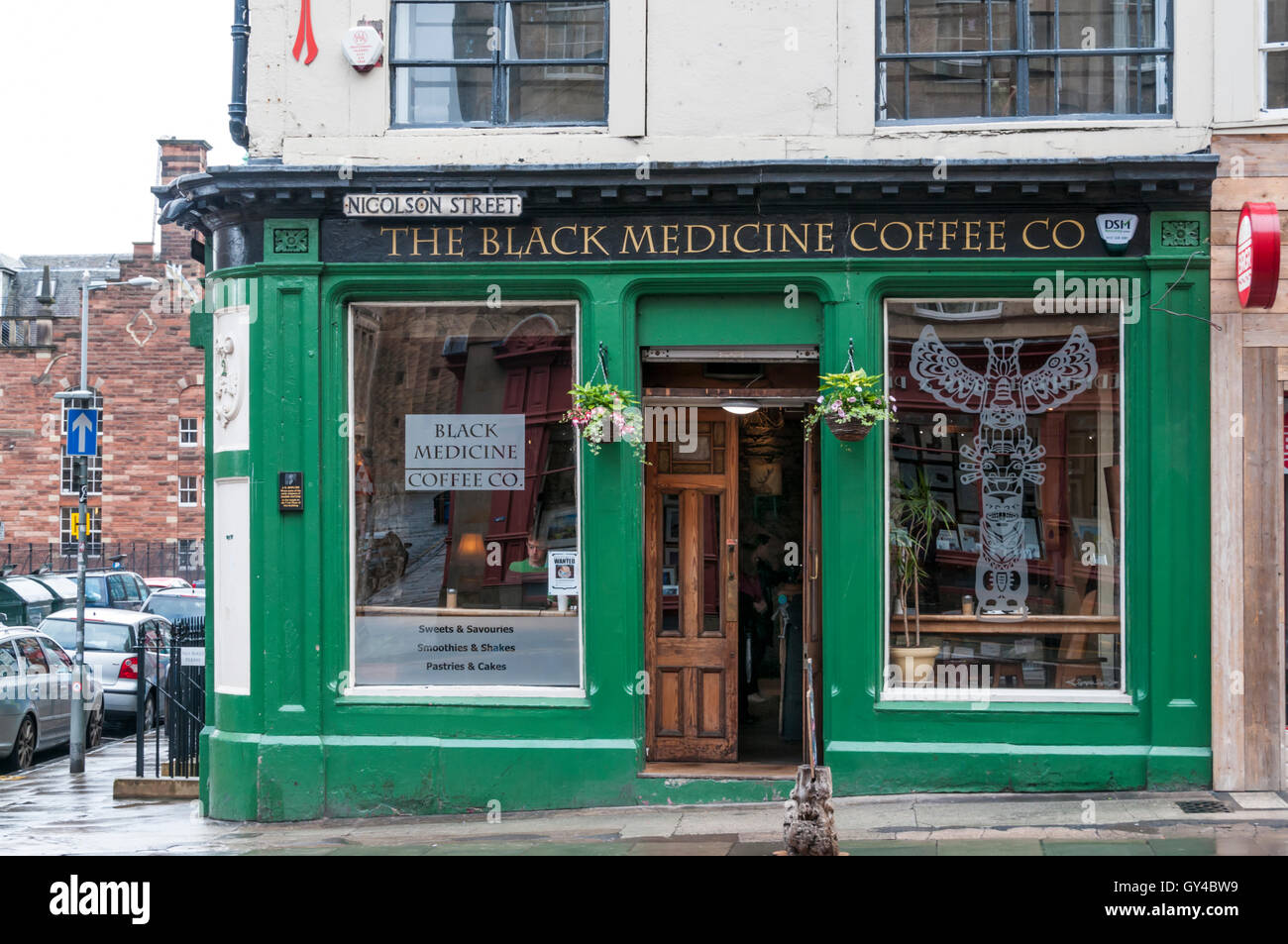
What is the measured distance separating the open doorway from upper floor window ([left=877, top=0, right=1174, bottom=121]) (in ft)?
7.40

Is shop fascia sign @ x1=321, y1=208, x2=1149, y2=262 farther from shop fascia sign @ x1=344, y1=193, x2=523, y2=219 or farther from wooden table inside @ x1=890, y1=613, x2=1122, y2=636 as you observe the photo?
wooden table inside @ x1=890, y1=613, x2=1122, y2=636

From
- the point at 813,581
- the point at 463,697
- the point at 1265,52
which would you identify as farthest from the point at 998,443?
the point at 463,697

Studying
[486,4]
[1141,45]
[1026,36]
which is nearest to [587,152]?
[486,4]

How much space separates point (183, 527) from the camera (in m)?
41.5

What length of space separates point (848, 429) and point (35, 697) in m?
11.4

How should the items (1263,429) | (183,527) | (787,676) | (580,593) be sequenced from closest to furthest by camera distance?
(1263,429) → (580,593) → (787,676) → (183,527)

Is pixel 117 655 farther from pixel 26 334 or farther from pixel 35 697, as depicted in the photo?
pixel 26 334

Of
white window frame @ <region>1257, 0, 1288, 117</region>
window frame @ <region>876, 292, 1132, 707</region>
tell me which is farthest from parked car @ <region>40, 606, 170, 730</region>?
white window frame @ <region>1257, 0, 1288, 117</region>

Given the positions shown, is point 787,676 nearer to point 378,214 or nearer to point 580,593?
point 580,593

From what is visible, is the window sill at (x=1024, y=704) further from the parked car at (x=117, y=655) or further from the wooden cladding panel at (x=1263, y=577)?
the parked car at (x=117, y=655)

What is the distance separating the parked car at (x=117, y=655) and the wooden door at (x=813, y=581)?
34.8 ft

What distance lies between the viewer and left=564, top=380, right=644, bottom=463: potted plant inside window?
980cm

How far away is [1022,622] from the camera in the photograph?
10055mm

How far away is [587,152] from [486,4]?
1.52 m
